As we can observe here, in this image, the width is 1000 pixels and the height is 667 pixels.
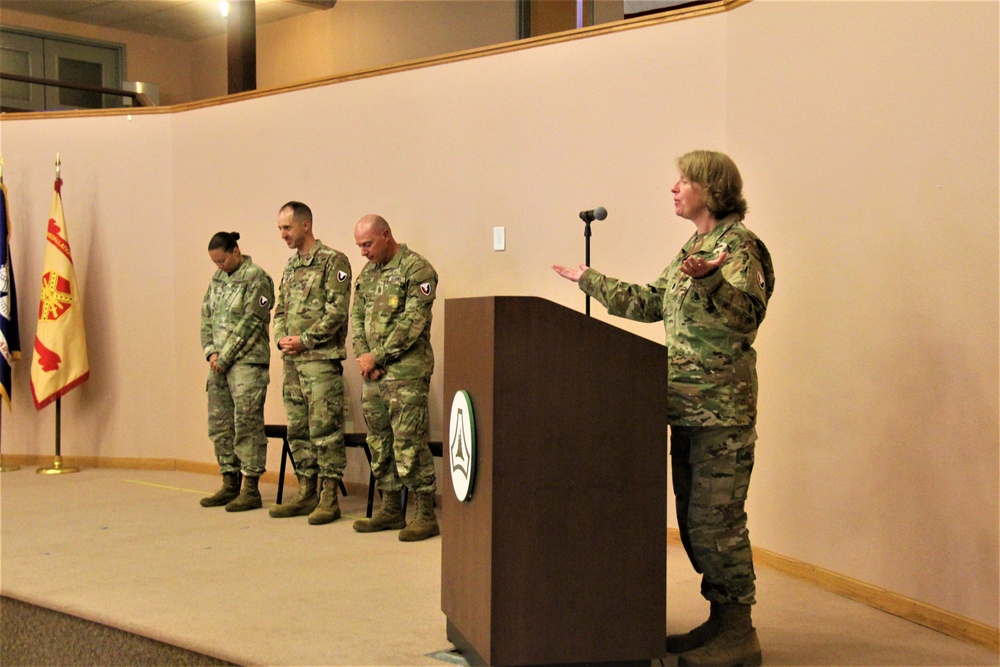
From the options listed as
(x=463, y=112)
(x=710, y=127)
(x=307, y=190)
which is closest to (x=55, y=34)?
(x=307, y=190)

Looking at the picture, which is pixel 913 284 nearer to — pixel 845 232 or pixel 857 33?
pixel 845 232

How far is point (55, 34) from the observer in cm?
1054

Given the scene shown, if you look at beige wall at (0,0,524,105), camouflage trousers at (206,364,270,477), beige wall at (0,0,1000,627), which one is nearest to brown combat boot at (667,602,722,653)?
beige wall at (0,0,1000,627)

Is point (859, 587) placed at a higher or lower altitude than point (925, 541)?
lower

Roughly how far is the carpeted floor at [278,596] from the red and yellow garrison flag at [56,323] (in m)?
1.48

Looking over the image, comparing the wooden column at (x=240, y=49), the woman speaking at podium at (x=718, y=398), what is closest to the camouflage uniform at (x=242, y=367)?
the wooden column at (x=240, y=49)

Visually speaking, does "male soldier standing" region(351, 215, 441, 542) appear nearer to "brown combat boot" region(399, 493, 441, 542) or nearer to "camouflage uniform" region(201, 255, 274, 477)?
"brown combat boot" region(399, 493, 441, 542)

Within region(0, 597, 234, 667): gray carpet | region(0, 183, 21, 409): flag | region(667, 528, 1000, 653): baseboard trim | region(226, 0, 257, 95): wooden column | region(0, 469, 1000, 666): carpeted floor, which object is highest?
region(226, 0, 257, 95): wooden column

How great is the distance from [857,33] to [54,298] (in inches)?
207

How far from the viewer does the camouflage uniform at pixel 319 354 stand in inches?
194

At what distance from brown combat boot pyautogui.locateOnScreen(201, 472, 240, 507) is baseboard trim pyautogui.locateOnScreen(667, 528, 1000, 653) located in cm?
283

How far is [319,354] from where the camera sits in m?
4.95

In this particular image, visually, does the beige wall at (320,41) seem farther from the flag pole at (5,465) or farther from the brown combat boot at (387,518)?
the brown combat boot at (387,518)

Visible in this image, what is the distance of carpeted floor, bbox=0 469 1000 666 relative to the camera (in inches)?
117
